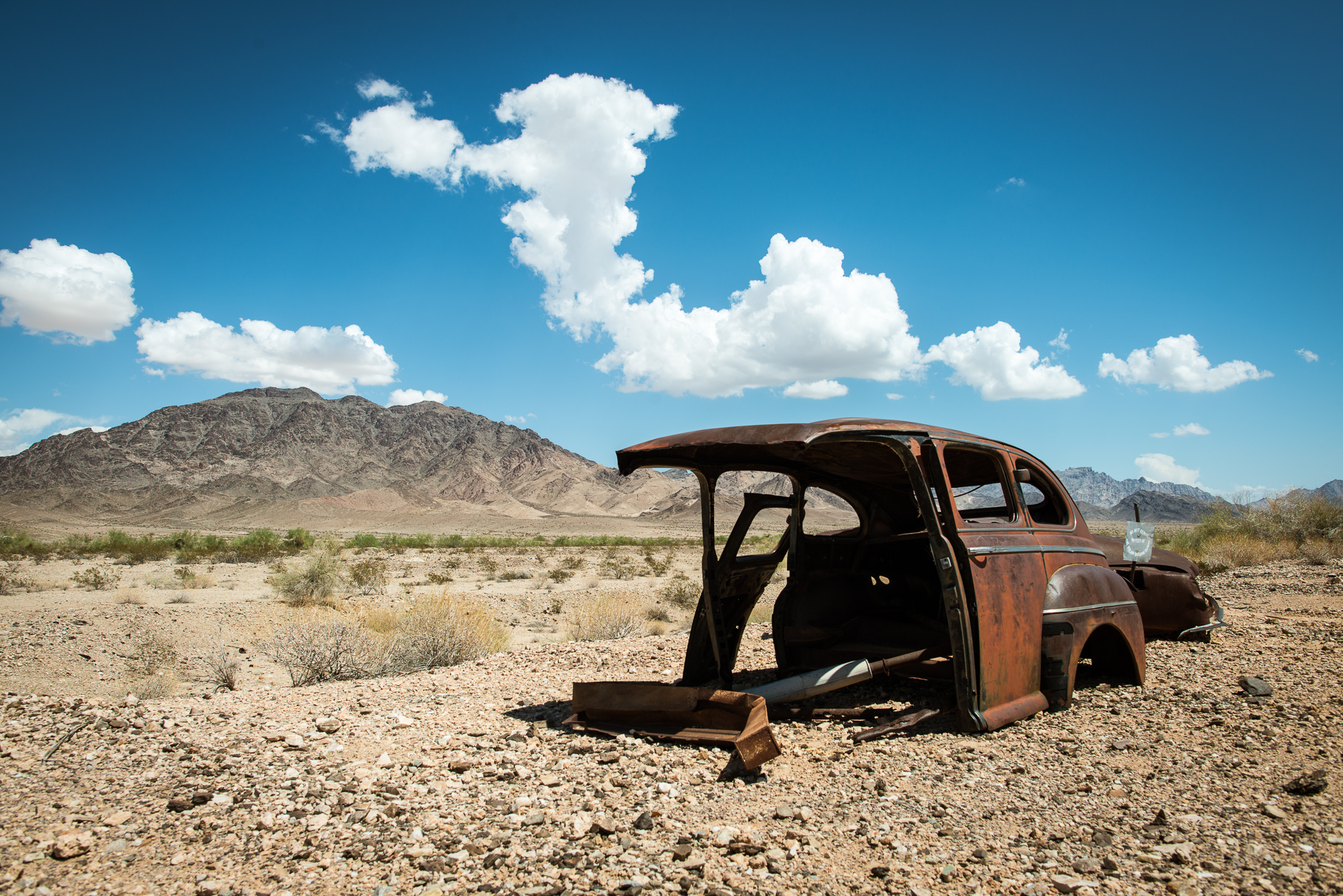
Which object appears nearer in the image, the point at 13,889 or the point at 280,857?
the point at 13,889

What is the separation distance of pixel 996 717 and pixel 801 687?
46.7 inches

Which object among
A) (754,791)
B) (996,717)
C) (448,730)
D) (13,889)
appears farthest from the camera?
(448,730)

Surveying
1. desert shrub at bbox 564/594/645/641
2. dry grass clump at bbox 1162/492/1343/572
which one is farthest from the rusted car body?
dry grass clump at bbox 1162/492/1343/572

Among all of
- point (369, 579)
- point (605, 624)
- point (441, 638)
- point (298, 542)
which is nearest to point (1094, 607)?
point (441, 638)

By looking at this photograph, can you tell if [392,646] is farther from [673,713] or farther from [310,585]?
[310,585]

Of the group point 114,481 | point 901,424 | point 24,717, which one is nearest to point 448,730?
point 24,717

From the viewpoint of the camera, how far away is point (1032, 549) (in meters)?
5.05

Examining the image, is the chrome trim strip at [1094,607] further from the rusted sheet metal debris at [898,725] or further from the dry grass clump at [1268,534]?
the dry grass clump at [1268,534]

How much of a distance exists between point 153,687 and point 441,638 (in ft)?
9.71

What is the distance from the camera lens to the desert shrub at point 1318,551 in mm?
16798

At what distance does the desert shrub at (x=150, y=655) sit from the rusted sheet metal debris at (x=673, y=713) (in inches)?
261

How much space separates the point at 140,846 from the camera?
3.33 metres

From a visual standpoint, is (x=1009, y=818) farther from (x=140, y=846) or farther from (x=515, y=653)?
(x=515, y=653)

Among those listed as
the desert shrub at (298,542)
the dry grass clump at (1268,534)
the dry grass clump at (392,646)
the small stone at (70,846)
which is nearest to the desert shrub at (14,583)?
the desert shrub at (298,542)
